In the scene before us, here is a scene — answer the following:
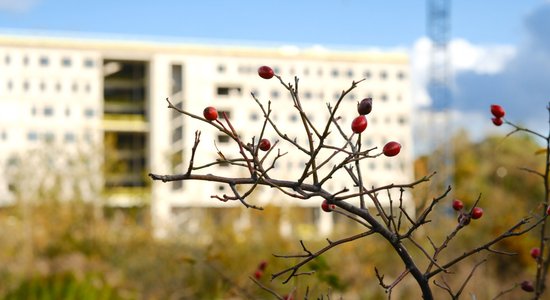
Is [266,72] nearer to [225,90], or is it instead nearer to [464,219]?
[464,219]

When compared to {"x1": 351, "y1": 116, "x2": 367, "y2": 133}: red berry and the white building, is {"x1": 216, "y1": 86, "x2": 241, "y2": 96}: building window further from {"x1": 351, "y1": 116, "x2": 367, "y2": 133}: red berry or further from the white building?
{"x1": 351, "y1": 116, "x2": 367, "y2": 133}: red berry

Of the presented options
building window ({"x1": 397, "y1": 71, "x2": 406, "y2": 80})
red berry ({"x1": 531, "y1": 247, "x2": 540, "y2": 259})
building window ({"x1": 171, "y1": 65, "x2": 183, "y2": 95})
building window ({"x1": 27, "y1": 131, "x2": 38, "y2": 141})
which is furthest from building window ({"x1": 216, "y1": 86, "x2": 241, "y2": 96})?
red berry ({"x1": 531, "y1": 247, "x2": 540, "y2": 259})

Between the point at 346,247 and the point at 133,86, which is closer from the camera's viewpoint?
the point at 346,247

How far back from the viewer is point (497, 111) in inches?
55.9

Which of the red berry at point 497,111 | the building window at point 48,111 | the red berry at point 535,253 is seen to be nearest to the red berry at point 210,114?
the red berry at point 497,111

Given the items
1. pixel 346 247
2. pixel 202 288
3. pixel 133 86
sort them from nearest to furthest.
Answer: pixel 202 288, pixel 346 247, pixel 133 86

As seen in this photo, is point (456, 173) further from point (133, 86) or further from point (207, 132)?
point (133, 86)

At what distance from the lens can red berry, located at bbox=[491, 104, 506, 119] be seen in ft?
4.66

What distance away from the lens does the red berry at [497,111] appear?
142cm

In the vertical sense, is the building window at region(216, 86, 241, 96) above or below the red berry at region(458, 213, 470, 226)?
above

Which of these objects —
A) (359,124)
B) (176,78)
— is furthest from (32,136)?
(359,124)

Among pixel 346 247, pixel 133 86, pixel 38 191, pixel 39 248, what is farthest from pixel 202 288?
pixel 133 86

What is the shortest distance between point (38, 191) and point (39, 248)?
3105 mm

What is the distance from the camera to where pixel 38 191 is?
14.5 metres
